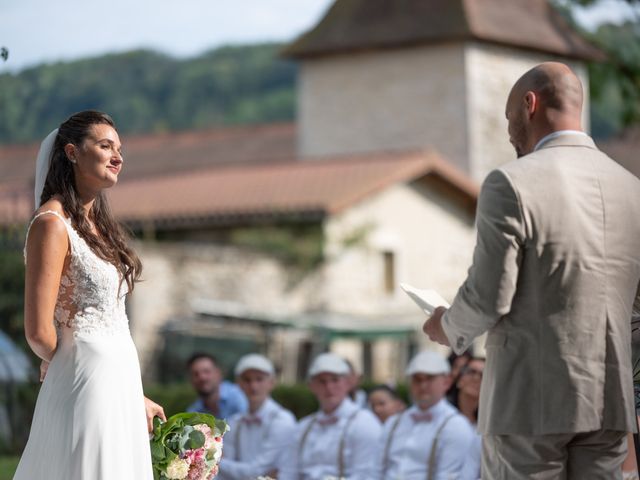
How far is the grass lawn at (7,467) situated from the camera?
11211mm

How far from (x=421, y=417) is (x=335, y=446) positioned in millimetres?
754

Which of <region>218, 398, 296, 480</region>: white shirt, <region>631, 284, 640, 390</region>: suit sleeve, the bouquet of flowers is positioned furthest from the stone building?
<region>631, 284, 640, 390</region>: suit sleeve

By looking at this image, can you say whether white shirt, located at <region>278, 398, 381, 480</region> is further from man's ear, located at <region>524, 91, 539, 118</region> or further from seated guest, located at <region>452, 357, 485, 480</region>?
man's ear, located at <region>524, 91, 539, 118</region>

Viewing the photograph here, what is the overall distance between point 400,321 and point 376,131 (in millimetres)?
11835

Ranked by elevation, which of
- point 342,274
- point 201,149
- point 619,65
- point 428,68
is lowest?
point 342,274

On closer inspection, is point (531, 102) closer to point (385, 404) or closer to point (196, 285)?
point (385, 404)

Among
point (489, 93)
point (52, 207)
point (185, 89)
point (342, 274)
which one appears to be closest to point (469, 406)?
point (52, 207)

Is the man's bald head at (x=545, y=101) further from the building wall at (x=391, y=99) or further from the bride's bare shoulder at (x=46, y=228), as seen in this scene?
the building wall at (x=391, y=99)

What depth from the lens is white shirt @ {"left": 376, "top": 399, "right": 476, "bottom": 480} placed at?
8.08 metres

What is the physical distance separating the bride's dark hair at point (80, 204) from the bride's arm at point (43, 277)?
0.11 metres

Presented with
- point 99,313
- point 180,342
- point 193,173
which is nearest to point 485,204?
point 99,313

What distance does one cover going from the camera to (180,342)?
24.2 metres

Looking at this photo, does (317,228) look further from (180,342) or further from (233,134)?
(233,134)

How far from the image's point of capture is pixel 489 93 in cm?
3791
